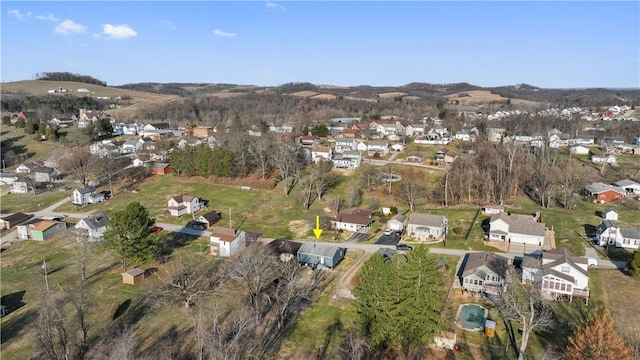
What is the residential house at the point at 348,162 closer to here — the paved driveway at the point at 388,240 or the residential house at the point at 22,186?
the paved driveway at the point at 388,240

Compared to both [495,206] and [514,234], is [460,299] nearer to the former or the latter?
[514,234]

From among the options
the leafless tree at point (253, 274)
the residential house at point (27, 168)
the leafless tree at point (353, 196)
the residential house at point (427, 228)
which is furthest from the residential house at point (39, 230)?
the residential house at point (427, 228)

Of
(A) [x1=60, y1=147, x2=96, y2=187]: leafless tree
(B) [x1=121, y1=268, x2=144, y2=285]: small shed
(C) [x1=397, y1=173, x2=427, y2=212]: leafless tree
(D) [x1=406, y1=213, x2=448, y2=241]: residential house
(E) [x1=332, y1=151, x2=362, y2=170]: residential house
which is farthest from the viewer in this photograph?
(E) [x1=332, y1=151, x2=362, y2=170]: residential house

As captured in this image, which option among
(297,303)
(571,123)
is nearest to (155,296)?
(297,303)

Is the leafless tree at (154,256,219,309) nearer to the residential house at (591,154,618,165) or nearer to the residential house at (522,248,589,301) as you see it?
the residential house at (522,248,589,301)

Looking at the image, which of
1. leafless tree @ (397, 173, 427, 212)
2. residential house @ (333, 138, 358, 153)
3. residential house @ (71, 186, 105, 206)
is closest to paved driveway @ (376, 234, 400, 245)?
leafless tree @ (397, 173, 427, 212)
